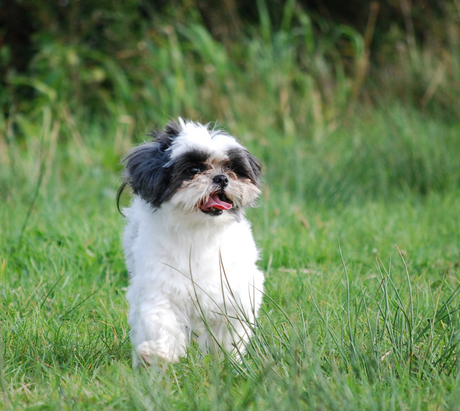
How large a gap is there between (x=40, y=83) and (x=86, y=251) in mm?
4310

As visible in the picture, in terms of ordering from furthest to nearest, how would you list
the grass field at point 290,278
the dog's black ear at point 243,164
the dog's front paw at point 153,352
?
the dog's black ear at point 243,164
the dog's front paw at point 153,352
the grass field at point 290,278

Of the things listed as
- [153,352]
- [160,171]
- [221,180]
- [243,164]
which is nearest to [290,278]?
[243,164]

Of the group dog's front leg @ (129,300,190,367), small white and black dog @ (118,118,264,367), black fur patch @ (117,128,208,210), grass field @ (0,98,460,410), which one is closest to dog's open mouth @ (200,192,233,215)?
small white and black dog @ (118,118,264,367)

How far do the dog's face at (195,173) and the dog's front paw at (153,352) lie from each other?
670mm

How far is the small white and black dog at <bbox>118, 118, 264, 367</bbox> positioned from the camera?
3.03 m

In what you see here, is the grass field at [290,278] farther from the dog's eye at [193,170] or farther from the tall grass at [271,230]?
the dog's eye at [193,170]

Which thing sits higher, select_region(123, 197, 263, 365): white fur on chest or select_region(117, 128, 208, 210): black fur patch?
select_region(117, 128, 208, 210): black fur patch

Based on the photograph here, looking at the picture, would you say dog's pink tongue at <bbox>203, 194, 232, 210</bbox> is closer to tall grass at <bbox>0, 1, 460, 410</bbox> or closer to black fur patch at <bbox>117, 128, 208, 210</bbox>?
black fur patch at <bbox>117, 128, 208, 210</bbox>

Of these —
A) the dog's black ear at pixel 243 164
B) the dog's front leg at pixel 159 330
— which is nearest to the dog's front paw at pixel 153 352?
the dog's front leg at pixel 159 330

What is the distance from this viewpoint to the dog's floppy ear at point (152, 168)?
3164 mm

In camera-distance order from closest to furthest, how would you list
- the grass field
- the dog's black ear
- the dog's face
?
1. the grass field
2. the dog's face
3. the dog's black ear

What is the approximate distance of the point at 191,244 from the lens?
3141 millimetres

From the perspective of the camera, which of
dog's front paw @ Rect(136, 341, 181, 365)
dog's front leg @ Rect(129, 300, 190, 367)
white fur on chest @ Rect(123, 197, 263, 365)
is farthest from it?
white fur on chest @ Rect(123, 197, 263, 365)

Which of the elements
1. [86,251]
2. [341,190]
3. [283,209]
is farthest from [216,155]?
[341,190]
